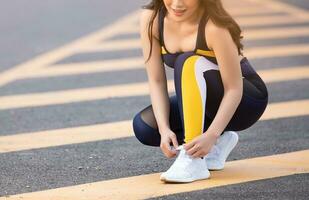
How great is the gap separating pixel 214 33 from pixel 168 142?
0.51 meters

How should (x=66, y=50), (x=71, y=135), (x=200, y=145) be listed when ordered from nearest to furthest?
(x=200, y=145) < (x=71, y=135) < (x=66, y=50)

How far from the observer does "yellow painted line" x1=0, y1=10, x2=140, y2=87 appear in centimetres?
800

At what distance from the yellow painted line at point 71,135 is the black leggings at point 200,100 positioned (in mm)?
891

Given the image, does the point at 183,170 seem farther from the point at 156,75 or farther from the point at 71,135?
the point at 71,135

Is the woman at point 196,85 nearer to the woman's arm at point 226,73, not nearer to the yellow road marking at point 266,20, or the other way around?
the woman's arm at point 226,73

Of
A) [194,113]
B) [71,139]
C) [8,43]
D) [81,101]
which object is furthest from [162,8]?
[8,43]

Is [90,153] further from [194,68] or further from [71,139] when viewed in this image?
[194,68]

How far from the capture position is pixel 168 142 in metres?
4.62

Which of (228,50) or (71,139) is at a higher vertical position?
(228,50)

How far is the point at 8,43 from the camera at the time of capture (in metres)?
9.50

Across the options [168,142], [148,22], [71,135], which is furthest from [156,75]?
[71,135]

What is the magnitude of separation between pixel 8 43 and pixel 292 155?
15.8 ft

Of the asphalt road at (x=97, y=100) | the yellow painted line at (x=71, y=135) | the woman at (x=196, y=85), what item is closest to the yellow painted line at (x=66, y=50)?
the asphalt road at (x=97, y=100)

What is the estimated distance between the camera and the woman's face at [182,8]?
4.57m
